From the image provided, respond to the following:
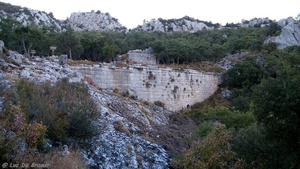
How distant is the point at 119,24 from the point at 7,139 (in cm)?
6778

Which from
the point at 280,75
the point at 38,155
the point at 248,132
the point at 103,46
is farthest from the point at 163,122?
the point at 103,46

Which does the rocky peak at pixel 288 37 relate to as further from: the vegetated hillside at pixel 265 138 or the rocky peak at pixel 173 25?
the vegetated hillside at pixel 265 138

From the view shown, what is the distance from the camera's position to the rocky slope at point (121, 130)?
1173 centimetres

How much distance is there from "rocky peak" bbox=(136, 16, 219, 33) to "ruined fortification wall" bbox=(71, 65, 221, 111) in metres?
37.8

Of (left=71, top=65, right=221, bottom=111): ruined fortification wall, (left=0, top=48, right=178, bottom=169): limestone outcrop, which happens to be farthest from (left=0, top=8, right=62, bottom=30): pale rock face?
(left=0, top=48, right=178, bottom=169): limestone outcrop

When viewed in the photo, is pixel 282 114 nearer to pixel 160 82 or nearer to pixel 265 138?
pixel 265 138

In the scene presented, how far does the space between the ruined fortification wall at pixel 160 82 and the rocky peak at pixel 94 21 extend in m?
40.0

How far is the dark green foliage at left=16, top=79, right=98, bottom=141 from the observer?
11.0m

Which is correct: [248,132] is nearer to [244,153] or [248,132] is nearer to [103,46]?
[244,153]

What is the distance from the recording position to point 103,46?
109 feet

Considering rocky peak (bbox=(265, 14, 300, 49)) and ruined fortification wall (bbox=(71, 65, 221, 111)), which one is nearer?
ruined fortification wall (bbox=(71, 65, 221, 111))

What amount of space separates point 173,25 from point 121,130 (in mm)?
58637

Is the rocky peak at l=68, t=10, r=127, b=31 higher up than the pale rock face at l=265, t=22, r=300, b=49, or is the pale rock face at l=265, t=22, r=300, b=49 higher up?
the rocky peak at l=68, t=10, r=127, b=31

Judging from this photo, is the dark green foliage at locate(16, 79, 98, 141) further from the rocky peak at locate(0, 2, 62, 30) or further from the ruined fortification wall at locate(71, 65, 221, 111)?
the rocky peak at locate(0, 2, 62, 30)
